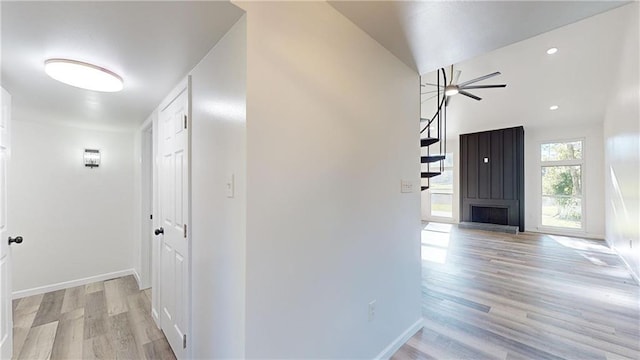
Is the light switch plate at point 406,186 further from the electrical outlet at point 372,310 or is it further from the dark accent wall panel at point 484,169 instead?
the dark accent wall panel at point 484,169

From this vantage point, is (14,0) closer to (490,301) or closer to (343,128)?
(343,128)

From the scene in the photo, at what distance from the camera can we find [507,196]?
718 centimetres

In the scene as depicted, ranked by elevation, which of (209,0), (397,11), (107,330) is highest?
(397,11)

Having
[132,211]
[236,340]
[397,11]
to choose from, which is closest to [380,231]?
[236,340]

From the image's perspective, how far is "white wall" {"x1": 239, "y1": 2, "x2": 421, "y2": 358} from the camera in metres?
1.24

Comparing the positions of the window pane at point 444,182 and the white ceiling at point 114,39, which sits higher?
the white ceiling at point 114,39

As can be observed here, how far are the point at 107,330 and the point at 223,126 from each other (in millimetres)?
2423

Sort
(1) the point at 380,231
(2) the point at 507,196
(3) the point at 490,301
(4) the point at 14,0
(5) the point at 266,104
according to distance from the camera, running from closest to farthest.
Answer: (4) the point at 14,0, (5) the point at 266,104, (1) the point at 380,231, (3) the point at 490,301, (2) the point at 507,196

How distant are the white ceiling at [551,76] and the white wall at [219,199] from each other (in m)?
3.78

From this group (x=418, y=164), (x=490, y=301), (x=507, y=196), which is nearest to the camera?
(x=418, y=164)

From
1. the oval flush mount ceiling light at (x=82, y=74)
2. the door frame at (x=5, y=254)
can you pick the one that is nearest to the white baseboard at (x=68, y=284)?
the door frame at (x=5, y=254)

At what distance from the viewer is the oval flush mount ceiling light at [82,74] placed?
1625 mm

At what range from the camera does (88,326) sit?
245 cm

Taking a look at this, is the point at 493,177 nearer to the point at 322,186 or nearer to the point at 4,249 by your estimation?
the point at 322,186
